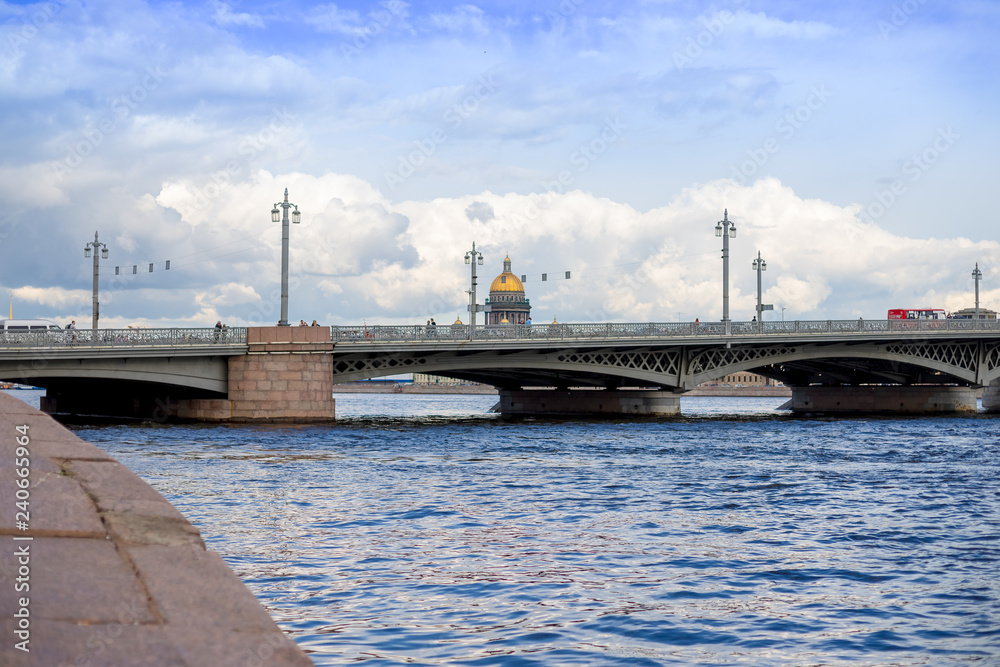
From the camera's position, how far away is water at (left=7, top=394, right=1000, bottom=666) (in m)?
8.47

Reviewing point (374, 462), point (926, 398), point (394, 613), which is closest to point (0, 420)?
point (394, 613)

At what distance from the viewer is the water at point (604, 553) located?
27.8 ft

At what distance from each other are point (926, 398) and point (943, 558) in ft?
182

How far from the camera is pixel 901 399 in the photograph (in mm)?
64250

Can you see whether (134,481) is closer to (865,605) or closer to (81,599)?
(81,599)

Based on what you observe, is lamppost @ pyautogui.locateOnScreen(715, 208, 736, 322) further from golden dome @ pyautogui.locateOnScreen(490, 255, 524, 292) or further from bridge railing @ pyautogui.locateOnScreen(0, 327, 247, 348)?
golden dome @ pyautogui.locateOnScreen(490, 255, 524, 292)

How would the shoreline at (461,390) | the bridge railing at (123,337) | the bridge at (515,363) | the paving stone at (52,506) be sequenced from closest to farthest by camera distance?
the paving stone at (52,506) → the bridge railing at (123,337) → the bridge at (515,363) → the shoreline at (461,390)

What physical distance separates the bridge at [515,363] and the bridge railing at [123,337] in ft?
0.16

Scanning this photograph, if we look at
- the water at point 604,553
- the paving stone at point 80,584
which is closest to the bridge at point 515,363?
the water at point 604,553

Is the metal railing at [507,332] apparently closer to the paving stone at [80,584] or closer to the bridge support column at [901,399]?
the bridge support column at [901,399]

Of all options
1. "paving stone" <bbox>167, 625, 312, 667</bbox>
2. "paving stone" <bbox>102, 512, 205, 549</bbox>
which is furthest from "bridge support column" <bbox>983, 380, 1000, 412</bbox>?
"paving stone" <bbox>167, 625, 312, 667</bbox>

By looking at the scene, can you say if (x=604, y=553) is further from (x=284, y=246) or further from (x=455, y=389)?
(x=455, y=389)

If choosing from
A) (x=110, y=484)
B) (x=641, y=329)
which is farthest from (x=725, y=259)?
(x=110, y=484)

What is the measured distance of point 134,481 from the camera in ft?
15.5
